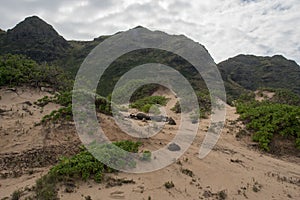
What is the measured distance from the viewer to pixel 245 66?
165ft

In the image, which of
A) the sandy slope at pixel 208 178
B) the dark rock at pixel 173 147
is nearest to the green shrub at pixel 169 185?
the sandy slope at pixel 208 178

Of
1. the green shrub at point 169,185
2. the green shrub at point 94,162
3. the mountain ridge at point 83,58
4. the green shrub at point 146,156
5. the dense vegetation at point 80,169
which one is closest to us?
the dense vegetation at point 80,169

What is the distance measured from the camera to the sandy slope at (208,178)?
231 inches

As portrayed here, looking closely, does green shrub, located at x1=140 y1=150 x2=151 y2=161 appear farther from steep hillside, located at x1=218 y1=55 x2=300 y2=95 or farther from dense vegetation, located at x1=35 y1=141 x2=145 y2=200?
steep hillside, located at x1=218 y1=55 x2=300 y2=95

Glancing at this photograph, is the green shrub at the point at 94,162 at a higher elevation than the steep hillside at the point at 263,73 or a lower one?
lower

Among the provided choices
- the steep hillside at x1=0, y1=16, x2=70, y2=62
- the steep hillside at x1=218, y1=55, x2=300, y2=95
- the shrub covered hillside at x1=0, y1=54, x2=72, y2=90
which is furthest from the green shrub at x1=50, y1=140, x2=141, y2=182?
the steep hillside at x1=0, y1=16, x2=70, y2=62

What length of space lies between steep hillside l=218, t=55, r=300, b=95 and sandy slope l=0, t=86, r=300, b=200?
32028 millimetres

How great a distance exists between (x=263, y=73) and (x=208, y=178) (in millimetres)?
43789

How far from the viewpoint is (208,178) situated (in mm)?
7102

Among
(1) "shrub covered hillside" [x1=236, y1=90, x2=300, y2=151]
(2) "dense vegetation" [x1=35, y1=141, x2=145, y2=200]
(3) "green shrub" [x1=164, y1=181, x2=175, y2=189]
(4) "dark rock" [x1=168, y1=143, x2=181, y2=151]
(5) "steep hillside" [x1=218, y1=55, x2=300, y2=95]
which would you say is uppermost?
(5) "steep hillside" [x1=218, y1=55, x2=300, y2=95]

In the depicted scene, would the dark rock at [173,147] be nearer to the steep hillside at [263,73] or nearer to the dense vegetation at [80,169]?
the dense vegetation at [80,169]

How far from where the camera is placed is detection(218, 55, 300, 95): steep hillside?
42.2 meters

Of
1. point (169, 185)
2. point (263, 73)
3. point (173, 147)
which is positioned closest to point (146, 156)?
point (169, 185)

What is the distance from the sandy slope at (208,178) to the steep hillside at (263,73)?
1261 inches
